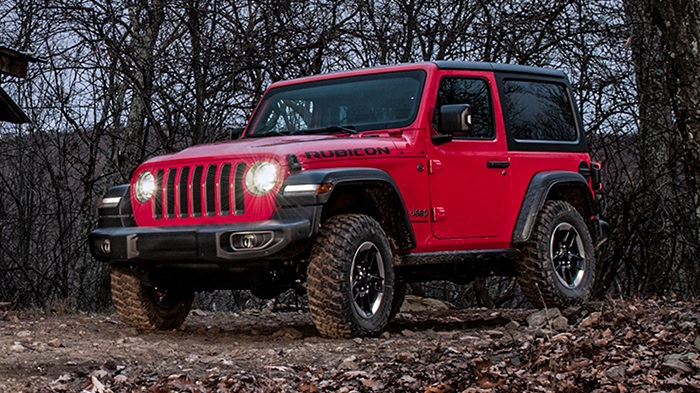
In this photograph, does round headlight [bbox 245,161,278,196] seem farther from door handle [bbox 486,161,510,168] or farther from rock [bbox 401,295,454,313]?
rock [bbox 401,295,454,313]

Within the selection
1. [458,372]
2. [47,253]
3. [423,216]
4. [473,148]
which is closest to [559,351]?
[458,372]

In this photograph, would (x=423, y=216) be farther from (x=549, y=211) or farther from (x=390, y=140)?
(x=549, y=211)

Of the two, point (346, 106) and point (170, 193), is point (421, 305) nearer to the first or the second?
point (346, 106)

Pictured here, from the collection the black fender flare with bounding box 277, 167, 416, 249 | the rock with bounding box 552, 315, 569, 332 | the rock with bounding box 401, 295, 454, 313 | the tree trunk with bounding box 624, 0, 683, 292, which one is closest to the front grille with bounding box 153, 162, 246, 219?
the black fender flare with bounding box 277, 167, 416, 249

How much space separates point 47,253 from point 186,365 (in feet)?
50.2

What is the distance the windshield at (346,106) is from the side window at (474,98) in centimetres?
28

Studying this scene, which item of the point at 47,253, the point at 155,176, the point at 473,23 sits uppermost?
the point at 473,23

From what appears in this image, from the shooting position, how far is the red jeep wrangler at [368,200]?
670cm

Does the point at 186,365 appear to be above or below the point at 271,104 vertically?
below

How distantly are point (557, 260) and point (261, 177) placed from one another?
3.19 m

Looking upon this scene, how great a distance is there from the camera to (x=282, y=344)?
714 centimetres

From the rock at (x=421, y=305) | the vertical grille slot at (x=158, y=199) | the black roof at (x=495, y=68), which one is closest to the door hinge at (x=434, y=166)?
the black roof at (x=495, y=68)

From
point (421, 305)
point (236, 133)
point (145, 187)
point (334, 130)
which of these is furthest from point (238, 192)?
point (421, 305)

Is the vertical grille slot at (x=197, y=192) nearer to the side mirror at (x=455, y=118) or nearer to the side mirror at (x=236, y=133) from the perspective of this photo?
the side mirror at (x=236, y=133)
